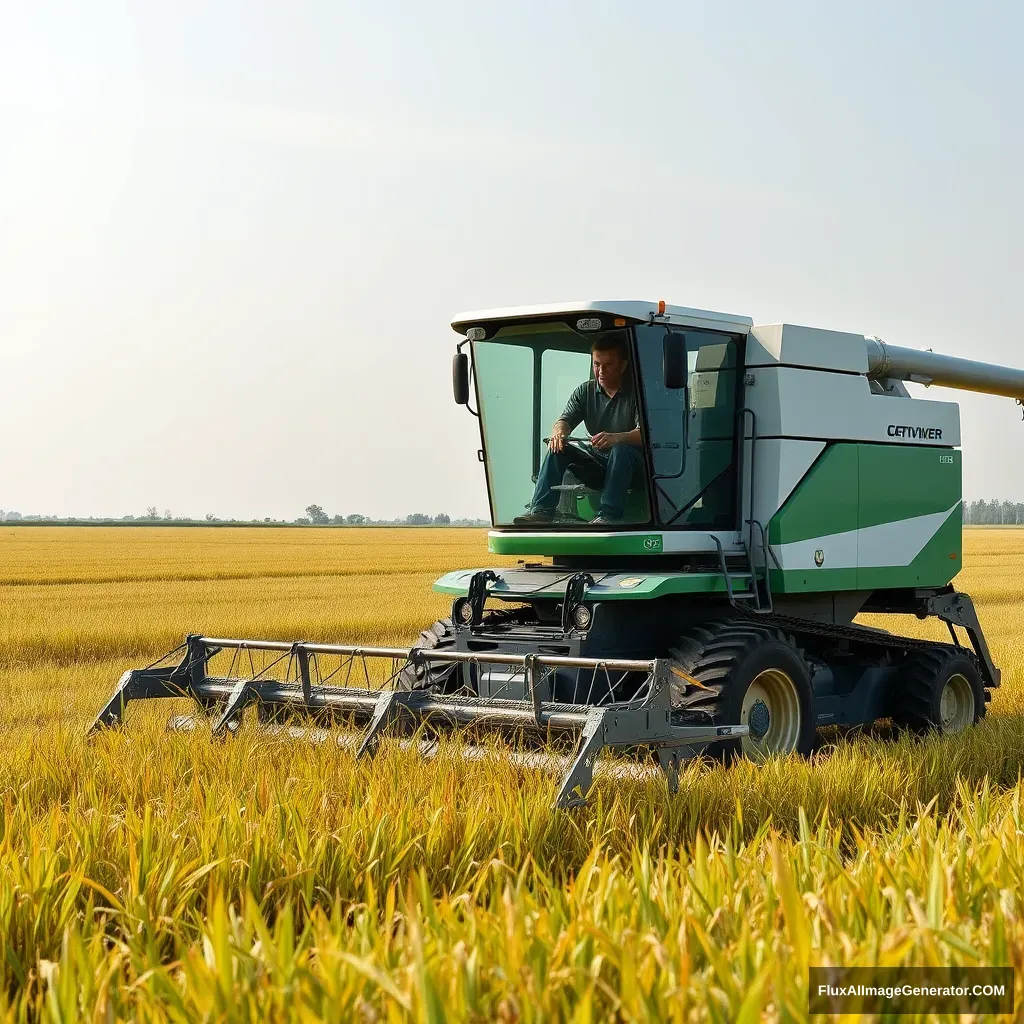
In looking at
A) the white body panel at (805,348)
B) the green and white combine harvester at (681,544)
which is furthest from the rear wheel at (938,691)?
the white body panel at (805,348)

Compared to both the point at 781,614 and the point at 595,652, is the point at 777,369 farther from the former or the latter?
the point at 595,652

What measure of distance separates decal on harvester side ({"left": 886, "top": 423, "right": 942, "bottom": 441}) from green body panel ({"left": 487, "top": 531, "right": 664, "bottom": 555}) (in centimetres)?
253

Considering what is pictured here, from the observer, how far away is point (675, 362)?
7.61m

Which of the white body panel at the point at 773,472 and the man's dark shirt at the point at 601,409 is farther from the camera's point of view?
the white body panel at the point at 773,472

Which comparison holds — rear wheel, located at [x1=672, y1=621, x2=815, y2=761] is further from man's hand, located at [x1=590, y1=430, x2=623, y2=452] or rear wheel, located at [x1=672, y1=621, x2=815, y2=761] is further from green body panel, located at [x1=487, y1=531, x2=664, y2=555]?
man's hand, located at [x1=590, y1=430, x2=623, y2=452]

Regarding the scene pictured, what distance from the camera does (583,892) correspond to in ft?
11.0

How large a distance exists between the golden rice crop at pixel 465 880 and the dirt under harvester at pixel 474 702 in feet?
0.66

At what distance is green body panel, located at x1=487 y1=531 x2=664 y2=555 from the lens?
8031 mm

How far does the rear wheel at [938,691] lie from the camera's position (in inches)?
366

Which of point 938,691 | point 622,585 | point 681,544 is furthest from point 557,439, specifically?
point 938,691

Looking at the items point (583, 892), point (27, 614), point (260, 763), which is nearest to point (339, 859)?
point (583, 892)

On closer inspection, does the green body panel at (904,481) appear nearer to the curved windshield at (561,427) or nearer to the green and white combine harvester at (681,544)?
the green and white combine harvester at (681,544)

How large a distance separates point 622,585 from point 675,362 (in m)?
1.39

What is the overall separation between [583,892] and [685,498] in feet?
16.9
